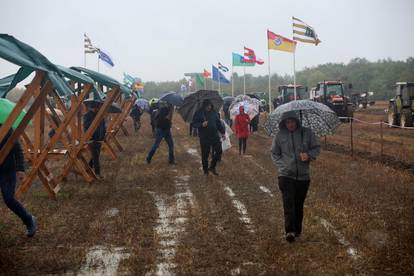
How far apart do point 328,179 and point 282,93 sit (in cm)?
3311

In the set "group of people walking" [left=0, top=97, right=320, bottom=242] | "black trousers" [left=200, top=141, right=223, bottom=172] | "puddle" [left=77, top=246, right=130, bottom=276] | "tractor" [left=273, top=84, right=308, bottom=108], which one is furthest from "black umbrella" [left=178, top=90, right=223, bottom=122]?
"tractor" [left=273, top=84, right=308, bottom=108]

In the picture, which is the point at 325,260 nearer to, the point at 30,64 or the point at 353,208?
the point at 353,208

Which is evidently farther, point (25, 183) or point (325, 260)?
point (25, 183)

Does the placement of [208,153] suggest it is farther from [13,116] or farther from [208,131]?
[13,116]

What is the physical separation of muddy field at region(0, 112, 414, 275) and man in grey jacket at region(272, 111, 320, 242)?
371mm

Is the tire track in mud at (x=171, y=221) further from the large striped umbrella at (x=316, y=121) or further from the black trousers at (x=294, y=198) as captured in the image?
the large striped umbrella at (x=316, y=121)

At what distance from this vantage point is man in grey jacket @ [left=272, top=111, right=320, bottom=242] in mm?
7090

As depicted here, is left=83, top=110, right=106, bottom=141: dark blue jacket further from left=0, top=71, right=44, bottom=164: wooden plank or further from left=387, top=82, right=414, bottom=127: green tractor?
left=387, top=82, right=414, bottom=127: green tractor

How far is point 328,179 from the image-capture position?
11906 mm

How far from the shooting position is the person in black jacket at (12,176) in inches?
277

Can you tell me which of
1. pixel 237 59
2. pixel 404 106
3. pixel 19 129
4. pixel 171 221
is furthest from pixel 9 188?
pixel 237 59

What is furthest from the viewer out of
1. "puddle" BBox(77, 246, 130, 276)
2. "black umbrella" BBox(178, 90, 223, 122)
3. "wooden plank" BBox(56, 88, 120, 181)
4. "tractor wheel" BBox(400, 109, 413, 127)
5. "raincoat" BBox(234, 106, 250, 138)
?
"tractor wheel" BBox(400, 109, 413, 127)

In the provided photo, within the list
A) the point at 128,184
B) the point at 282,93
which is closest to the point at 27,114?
the point at 128,184

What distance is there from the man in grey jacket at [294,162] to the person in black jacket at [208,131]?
6.13 m
